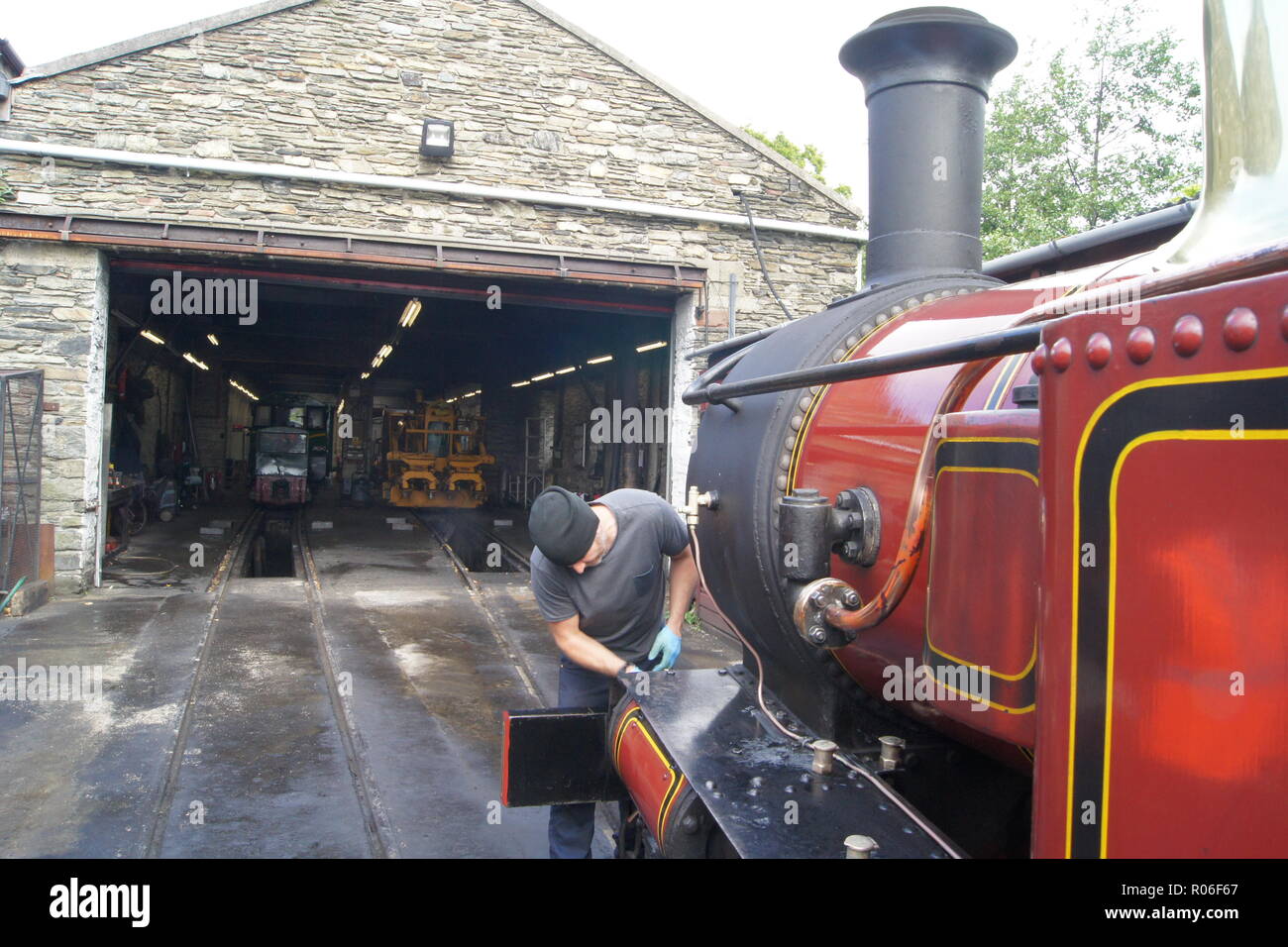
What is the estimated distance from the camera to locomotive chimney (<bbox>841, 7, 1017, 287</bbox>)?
9.12ft

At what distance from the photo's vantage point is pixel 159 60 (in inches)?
364

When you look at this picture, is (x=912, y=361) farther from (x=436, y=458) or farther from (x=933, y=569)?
(x=436, y=458)

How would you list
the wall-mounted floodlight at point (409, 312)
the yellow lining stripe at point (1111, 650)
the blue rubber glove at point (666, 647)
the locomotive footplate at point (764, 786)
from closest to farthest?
the yellow lining stripe at point (1111, 650), the locomotive footplate at point (764, 786), the blue rubber glove at point (666, 647), the wall-mounted floodlight at point (409, 312)

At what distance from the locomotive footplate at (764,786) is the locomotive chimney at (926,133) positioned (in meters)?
1.46

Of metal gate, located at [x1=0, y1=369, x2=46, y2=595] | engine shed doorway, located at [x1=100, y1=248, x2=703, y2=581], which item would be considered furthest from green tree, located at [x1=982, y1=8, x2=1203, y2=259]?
metal gate, located at [x1=0, y1=369, x2=46, y2=595]

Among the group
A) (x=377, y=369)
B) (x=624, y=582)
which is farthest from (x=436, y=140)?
(x=377, y=369)

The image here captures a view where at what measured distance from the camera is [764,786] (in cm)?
226

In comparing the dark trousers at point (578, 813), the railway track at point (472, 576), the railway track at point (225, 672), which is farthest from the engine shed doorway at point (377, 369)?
the dark trousers at point (578, 813)

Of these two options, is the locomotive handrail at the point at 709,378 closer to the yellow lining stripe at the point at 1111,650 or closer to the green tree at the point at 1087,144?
the yellow lining stripe at the point at 1111,650

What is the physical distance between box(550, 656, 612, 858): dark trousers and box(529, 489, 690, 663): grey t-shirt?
0.18 meters

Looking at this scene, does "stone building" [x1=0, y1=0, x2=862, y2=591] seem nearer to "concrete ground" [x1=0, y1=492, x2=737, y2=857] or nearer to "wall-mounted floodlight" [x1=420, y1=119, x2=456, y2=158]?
"wall-mounted floodlight" [x1=420, y1=119, x2=456, y2=158]

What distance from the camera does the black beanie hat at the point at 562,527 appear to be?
3.25 m

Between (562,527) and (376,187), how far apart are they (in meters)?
7.69
